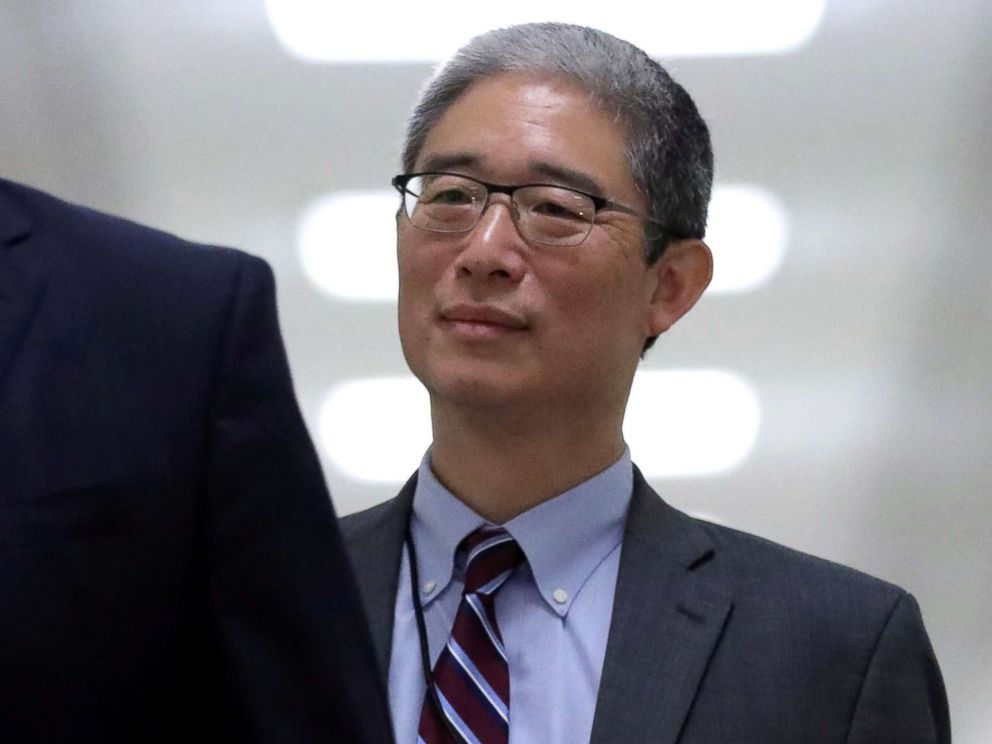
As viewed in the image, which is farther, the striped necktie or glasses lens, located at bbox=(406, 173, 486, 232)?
glasses lens, located at bbox=(406, 173, 486, 232)

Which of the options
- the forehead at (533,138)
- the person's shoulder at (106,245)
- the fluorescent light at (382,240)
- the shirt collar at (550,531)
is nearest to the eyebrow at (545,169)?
the forehead at (533,138)

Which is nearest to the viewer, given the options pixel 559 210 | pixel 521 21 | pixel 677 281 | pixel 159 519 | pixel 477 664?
pixel 159 519

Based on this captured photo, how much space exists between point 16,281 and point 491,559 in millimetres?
699

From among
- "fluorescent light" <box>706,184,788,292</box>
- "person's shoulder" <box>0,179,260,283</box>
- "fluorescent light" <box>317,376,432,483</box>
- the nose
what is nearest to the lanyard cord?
the nose

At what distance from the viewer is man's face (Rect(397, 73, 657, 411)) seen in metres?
1.53

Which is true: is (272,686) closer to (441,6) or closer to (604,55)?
(604,55)

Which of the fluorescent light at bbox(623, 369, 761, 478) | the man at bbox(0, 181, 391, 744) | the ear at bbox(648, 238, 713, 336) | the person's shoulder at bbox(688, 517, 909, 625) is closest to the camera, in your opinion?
the man at bbox(0, 181, 391, 744)

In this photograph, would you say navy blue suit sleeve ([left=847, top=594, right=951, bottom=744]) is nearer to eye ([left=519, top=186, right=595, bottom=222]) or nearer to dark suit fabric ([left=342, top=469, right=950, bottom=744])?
dark suit fabric ([left=342, top=469, right=950, bottom=744])

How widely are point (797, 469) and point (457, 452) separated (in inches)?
39.3

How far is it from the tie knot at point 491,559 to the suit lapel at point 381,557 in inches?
3.0

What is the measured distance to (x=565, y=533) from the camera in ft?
5.11

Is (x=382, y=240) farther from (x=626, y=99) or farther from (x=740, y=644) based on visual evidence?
(x=740, y=644)

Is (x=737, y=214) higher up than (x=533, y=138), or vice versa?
(x=533, y=138)

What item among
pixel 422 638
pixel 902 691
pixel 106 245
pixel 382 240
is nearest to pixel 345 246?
pixel 382 240
